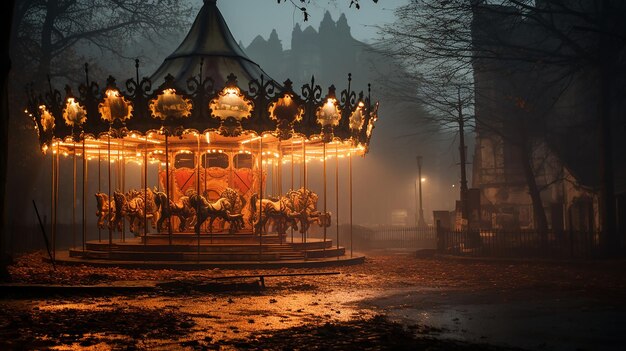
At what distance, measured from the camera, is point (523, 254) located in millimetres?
24938

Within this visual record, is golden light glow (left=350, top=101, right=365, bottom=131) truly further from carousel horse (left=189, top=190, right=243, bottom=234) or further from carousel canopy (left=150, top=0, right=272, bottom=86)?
carousel horse (left=189, top=190, right=243, bottom=234)

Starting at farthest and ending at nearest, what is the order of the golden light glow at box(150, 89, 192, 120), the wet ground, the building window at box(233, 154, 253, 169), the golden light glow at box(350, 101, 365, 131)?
the building window at box(233, 154, 253, 169) < the golden light glow at box(350, 101, 365, 131) < the golden light glow at box(150, 89, 192, 120) < the wet ground

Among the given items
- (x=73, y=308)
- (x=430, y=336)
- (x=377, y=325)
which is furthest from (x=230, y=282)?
(x=430, y=336)

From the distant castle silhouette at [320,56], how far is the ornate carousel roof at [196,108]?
77534mm

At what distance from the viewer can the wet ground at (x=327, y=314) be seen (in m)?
8.16

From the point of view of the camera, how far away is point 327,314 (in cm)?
1055

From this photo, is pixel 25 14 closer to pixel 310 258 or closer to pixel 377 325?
pixel 310 258

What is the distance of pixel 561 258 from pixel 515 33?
28378 millimetres

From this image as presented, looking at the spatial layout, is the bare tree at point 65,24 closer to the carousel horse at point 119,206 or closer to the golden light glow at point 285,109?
the carousel horse at point 119,206

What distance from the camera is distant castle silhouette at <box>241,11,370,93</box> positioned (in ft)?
366

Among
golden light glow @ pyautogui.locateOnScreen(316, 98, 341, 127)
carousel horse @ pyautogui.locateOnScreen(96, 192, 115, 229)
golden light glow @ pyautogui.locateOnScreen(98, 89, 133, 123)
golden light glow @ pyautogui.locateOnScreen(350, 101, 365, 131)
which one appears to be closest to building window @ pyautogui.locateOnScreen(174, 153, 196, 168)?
carousel horse @ pyautogui.locateOnScreen(96, 192, 115, 229)

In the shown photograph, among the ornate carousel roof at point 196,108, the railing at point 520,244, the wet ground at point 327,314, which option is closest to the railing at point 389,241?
the railing at point 520,244

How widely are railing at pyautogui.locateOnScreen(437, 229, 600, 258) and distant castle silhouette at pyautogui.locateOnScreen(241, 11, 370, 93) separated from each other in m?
72.7

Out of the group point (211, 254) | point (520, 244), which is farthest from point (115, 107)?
point (520, 244)
